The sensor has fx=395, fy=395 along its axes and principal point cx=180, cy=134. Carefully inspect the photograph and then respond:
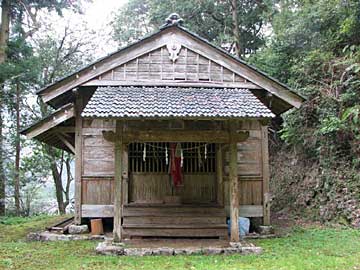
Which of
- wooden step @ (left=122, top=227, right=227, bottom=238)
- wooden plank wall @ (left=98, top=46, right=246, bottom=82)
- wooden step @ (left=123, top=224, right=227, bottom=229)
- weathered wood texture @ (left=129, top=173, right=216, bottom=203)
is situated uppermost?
wooden plank wall @ (left=98, top=46, right=246, bottom=82)

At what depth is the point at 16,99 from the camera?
1695cm

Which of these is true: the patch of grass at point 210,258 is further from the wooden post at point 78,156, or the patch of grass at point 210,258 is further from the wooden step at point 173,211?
the wooden step at point 173,211

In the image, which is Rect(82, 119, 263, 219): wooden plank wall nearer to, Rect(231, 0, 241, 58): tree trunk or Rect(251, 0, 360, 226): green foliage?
Rect(251, 0, 360, 226): green foliage

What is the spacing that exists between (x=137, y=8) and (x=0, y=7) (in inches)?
363

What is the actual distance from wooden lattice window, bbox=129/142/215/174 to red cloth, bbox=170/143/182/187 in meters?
0.41

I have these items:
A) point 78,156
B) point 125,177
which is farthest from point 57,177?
point 125,177

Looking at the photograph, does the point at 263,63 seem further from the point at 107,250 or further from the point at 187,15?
the point at 107,250

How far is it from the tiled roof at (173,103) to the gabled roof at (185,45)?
1.73 feet

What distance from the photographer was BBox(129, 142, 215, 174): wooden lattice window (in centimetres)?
1035

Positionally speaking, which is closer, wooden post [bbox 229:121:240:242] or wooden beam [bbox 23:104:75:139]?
wooden post [bbox 229:121:240:242]

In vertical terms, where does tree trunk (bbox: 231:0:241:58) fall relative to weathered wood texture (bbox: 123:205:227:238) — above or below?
above

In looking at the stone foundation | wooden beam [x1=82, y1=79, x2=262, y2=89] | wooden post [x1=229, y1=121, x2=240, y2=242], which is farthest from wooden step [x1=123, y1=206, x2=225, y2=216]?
wooden beam [x1=82, y1=79, x2=262, y2=89]

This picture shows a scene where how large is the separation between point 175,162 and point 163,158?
0.70 m

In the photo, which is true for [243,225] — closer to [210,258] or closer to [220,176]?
[220,176]
